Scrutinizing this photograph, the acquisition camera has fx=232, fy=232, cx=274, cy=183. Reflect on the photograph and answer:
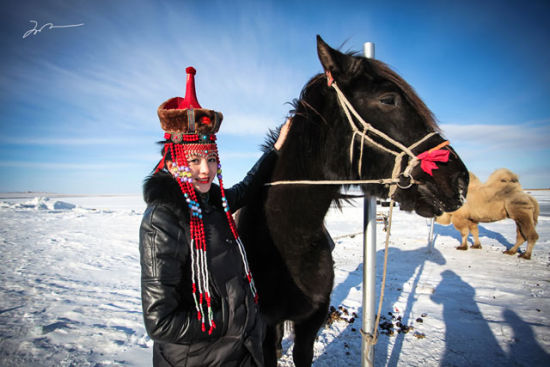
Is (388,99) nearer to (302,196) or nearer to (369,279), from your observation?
(302,196)

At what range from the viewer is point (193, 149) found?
1.49 meters

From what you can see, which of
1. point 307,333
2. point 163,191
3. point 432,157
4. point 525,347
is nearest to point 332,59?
point 432,157

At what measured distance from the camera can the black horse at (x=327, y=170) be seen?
1471 millimetres

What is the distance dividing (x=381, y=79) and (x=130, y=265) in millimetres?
7618

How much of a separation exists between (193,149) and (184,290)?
854 millimetres

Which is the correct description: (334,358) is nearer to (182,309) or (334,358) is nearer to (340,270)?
(182,309)

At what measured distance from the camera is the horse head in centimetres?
140

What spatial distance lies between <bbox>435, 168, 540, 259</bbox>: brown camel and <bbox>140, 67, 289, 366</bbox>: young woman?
30.9ft

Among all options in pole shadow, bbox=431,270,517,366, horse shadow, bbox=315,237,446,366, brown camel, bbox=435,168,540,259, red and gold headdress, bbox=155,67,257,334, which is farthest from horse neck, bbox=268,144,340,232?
brown camel, bbox=435,168,540,259

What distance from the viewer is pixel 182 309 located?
1.24 m

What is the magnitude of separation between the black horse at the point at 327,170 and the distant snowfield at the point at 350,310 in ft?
1.48

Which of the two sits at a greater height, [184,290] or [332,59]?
[332,59]

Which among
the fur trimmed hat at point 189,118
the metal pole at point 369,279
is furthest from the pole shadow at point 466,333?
the fur trimmed hat at point 189,118

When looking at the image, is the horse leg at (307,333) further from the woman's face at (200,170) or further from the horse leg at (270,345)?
the woman's face at (200,170)
